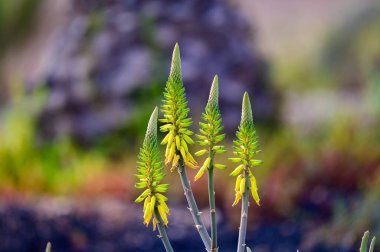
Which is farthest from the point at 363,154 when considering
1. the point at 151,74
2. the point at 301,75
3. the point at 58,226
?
the point at 301,75

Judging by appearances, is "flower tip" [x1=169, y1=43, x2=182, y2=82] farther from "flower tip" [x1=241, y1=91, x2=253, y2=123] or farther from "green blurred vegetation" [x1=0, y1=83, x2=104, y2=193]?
"green blurred vegetation" [x1=0, y1=83, x2=104, y2=193]

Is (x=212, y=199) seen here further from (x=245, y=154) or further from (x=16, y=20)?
(x=16, y=20)

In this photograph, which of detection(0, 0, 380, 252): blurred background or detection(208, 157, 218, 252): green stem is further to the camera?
detection(0, 0, 380, 252): blurred background

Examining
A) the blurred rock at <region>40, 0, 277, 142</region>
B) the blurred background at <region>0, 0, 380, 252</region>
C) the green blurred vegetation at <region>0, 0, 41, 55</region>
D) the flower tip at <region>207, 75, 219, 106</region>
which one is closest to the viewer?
the flower tip at <region>207, 75, 219, 106</region>

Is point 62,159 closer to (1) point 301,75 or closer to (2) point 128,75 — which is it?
(2) point 128,75

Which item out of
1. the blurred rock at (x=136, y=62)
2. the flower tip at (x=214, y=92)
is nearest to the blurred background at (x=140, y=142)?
the blurred rock at (x=136, y=62)

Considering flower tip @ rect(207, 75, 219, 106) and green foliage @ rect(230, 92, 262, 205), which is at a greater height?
flower tip @ rect(207, 75, 219, 106)

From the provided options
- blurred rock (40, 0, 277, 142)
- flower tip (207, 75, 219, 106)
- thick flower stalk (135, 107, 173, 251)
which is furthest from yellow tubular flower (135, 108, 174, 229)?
blurred rock (40, 0, 277, 142)
